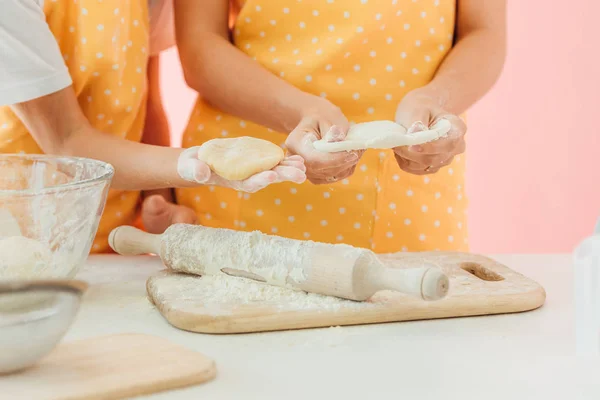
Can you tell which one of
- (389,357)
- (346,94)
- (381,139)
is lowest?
(389,357)

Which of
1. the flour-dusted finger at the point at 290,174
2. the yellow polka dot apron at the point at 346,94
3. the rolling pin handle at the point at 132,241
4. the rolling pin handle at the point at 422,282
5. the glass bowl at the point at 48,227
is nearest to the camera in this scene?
the glass bowl at the point at 48,227

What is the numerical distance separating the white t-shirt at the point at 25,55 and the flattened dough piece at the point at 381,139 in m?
0.35

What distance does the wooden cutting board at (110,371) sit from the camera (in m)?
0.62

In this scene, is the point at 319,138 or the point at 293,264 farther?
the point at 319,138

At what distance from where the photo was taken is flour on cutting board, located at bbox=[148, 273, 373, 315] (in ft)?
2.75

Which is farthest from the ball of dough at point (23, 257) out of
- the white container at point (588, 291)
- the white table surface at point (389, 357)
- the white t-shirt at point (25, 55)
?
the white container at point (588, 291)

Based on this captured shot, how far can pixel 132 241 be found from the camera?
104 centimetres

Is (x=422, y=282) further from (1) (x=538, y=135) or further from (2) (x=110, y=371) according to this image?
(1) (x=538, y=135)

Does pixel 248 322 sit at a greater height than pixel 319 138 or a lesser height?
lesser

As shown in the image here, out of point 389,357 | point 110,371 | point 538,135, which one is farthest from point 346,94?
point 538,135

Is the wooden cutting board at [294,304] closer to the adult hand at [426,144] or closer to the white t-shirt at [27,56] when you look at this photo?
the adult hand at [426,144]

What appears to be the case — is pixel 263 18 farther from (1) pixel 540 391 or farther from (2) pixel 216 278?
(1) pixel 540 391

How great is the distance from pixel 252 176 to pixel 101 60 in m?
0.36

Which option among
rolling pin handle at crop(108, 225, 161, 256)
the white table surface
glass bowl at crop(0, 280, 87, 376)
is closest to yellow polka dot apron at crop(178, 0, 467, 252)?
rolling pin handle at crop(108, 225, 161, 256)
